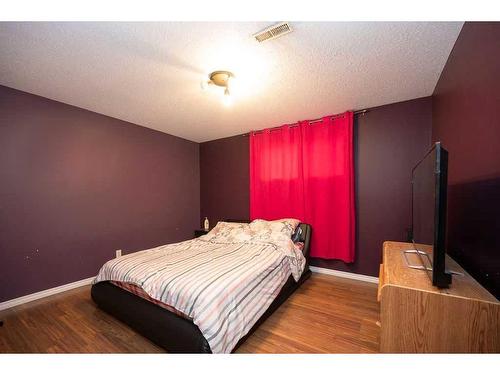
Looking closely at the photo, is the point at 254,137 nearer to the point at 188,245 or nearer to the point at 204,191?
the point at 204,191

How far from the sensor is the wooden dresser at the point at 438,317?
0.88 meters

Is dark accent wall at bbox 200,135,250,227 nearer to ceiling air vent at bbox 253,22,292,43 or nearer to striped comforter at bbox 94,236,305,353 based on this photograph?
striped comforter at bbox 94,236,305,353

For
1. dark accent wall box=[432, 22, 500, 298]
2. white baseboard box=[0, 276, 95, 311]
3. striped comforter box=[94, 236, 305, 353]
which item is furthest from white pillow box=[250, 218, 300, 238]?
white baseboard box=[0, 276, 95, 311]

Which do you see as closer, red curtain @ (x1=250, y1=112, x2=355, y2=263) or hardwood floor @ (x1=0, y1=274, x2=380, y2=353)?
hardwood floor @ (x1=0, y1=274, x2=380, y2=353)

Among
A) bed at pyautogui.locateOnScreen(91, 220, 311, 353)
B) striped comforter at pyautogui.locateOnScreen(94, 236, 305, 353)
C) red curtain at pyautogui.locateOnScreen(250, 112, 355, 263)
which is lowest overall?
bed at pyautogui.locateOnScreen(91, 220, 311, 353)

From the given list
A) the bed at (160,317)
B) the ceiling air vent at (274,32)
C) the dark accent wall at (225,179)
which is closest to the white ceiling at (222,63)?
the ceiling air vent at (274,32)

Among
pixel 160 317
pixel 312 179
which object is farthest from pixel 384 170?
pixel 160 317

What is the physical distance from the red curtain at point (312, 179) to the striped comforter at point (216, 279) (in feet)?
2.67

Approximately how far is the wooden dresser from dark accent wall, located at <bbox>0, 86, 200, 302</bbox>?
3364 millimetres

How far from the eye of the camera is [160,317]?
1.52 meters

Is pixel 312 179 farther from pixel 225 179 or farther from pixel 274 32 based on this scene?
pixel 274 32

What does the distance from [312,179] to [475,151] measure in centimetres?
193

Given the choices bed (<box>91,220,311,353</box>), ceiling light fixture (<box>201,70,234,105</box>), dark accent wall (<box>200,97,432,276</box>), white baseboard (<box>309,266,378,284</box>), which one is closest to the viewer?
bed (<box>91,220,311,353</box>)

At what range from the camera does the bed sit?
1356 mm
